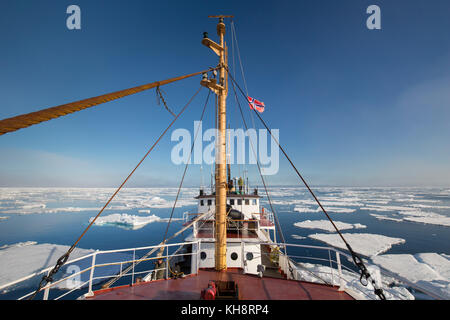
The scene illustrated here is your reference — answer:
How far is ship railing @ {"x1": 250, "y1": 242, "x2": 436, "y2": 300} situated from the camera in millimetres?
3867

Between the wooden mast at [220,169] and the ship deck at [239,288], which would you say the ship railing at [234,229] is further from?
the ship deck at [239,288]

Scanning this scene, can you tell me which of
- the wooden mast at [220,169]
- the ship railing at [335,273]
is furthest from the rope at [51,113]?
the ship railing at [335,273]

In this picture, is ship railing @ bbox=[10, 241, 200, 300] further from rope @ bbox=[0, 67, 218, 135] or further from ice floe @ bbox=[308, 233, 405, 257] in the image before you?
ice floe @ bbox=[308, 233, 405, 257]

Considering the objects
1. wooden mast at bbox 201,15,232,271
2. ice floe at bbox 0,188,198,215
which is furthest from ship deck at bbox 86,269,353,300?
ice floe at bbox 0,188,198,215

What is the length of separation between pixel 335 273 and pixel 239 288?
15.4m

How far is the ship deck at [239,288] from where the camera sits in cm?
386

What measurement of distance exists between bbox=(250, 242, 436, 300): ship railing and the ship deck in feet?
1.26

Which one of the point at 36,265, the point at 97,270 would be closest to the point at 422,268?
the point at 97,270

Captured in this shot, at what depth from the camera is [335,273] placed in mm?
14852

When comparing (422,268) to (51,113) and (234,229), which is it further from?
(51,113)

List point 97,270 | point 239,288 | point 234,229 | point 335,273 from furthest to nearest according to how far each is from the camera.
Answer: point 97,270 → point 335,273 → point 234,229 → point 239,288
